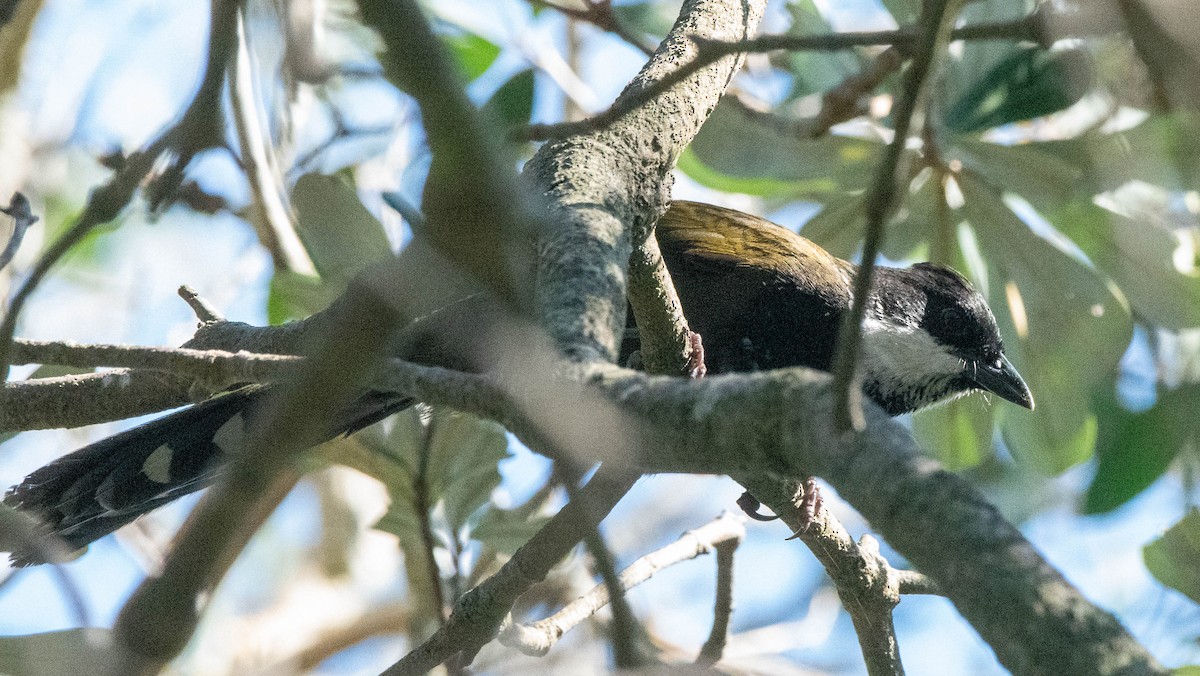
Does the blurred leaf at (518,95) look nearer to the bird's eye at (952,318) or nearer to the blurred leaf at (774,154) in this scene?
the blurred leaf at (774,154)

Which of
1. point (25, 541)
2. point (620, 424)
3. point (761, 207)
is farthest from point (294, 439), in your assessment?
point (761, 207)

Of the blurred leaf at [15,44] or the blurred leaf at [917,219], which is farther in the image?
the blurred leaf at [15,44]

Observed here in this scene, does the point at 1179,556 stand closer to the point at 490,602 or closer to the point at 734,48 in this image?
the point at 490,602

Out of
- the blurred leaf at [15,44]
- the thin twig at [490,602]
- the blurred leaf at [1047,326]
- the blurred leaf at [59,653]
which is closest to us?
the blurred leaf at [59,653]

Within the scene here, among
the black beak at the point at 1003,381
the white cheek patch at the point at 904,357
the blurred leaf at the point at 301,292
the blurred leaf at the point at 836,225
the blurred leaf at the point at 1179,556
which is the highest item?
the blurred leaf at the point at 836,225

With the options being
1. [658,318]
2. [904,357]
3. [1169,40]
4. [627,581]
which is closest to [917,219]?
[904,357]

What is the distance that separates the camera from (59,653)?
5.45ft

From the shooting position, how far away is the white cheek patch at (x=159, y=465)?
2791mm

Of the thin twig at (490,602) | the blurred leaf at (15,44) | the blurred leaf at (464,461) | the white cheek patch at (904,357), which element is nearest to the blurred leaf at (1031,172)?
the white cheek patch at (904,357)

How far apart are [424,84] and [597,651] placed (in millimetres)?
4468

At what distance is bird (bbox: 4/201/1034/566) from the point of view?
269cm

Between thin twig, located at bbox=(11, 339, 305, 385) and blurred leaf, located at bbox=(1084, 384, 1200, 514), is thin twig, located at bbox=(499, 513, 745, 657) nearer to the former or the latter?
thin twig, located at bbox=(11, 339, 305, 385)

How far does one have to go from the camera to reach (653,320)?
2.28m

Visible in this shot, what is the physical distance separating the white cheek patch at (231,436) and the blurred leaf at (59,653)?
827 millimetres
